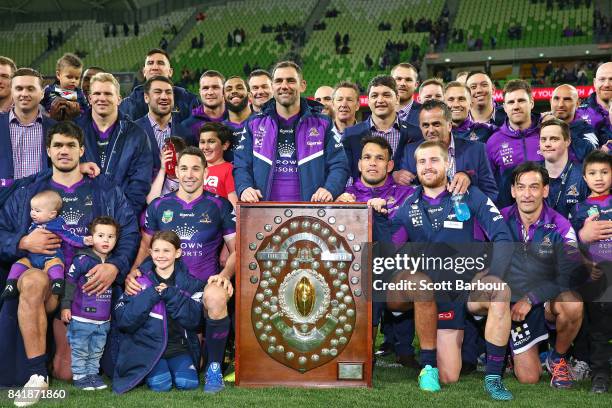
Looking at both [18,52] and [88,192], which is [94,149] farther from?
[18,52]

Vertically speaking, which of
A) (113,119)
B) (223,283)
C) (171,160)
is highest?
(113,119)

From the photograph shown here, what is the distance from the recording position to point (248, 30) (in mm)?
30000

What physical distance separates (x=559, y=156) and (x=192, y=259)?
9.52 ft

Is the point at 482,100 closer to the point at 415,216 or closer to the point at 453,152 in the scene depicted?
the point at 453,152

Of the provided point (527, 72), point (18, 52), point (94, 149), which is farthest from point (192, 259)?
point (18, 52)

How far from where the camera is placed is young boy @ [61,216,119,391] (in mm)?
4191

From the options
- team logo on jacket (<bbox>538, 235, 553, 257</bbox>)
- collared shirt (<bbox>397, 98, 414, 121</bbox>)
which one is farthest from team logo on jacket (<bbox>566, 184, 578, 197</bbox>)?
collared shirt (<bbox>397, 98, 414, 121</bbox>)

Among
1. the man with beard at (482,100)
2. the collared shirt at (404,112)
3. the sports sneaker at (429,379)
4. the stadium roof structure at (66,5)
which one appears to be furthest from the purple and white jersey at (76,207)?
the stadium roof structure at (66,5)

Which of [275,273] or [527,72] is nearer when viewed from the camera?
[275,273]

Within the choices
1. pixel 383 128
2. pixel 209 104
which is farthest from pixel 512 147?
Result: pixel 209 104

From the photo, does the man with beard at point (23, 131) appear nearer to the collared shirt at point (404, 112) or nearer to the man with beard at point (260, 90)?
the man with beard at point (260, 90)

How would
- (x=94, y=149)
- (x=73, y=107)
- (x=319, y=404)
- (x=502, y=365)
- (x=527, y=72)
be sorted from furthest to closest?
(x=527, y=72)
(x=73, y=107)
(x=94, y=149)
(x=502, y=365)
(x=319, y=404)

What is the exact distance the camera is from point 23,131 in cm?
499

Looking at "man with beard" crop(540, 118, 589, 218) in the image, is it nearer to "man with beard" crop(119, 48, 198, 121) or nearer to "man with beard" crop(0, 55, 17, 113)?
"man with beard" crop(119, 48, 198, 121)
